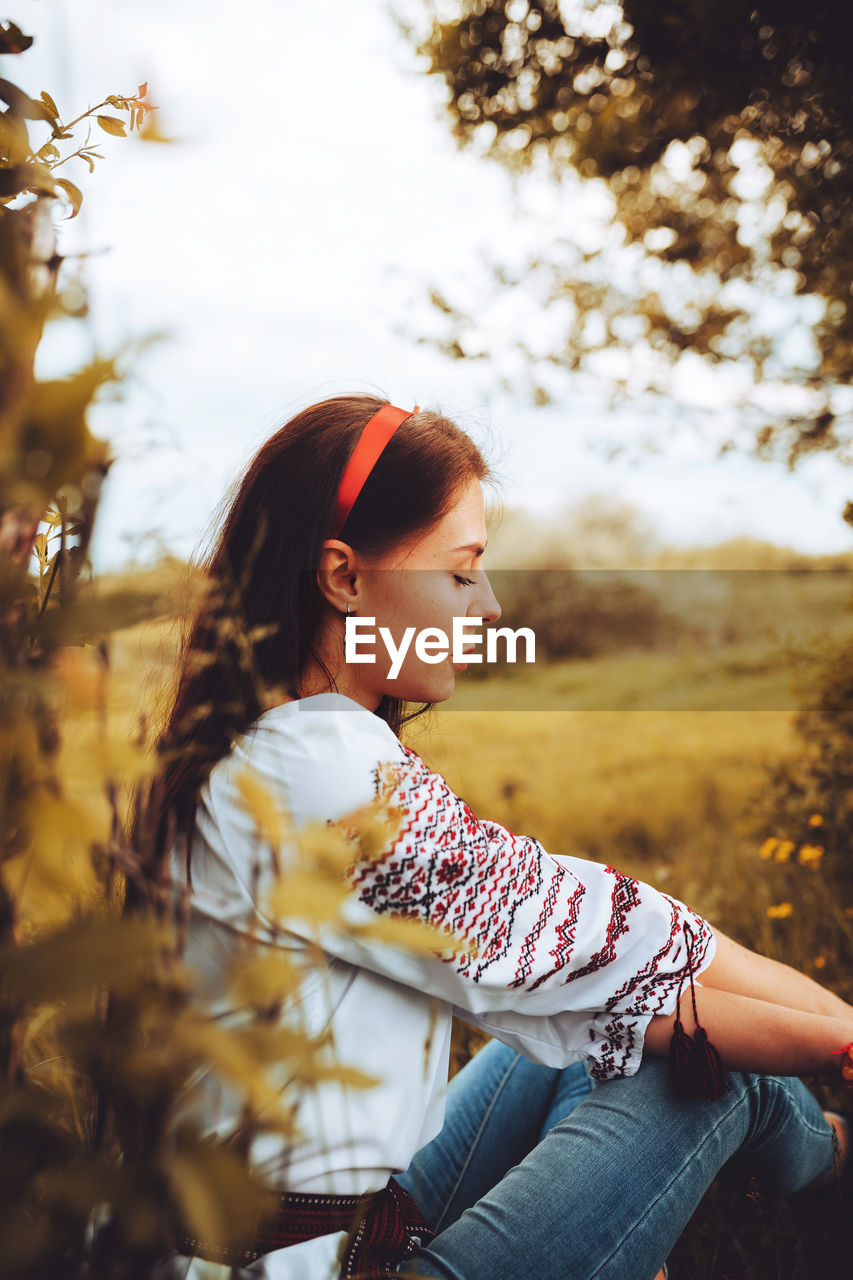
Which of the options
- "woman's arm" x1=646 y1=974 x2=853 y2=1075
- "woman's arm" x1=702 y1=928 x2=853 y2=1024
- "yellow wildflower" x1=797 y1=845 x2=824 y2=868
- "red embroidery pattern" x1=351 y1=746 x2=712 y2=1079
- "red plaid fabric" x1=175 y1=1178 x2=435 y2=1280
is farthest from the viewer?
"yellow wildflower" x1=797 y1=845 x2=824 y2=868

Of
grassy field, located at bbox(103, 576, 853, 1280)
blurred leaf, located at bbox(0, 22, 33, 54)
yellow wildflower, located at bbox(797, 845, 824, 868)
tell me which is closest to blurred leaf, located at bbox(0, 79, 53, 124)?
blurred leaf, located at bbox(0, 22, 33, 54)

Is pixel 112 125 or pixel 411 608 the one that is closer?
pixel 112 125

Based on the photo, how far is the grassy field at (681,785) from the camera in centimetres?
152

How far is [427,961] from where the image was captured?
1034 mm

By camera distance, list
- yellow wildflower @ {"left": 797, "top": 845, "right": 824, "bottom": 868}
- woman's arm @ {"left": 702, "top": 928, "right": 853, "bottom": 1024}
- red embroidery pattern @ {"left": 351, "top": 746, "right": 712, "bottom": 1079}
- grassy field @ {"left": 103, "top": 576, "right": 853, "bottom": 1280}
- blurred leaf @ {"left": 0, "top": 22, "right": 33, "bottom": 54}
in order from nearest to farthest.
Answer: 1. blurred leaf @ {"left": 0, "top": 22, "right": 33, "bottom": 54}
2. red embroidery pattern @ {"left": 351, "top": 746, "right": 712, "bottom": 1079}
3. woman's arm @ {"left": 702, "top": 928, "right": 853, "bottom": 1024}
4. grassy field @ {"left": 103, "top": 576, "right": 853, "bottom": 1280}
5. yellow wildflower @ {"left": 797, "top": 845, "right": 824, "bottom": 868}

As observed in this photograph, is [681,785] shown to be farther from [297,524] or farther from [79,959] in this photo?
[79,959]

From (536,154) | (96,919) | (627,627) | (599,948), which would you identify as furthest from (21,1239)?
(627,627)

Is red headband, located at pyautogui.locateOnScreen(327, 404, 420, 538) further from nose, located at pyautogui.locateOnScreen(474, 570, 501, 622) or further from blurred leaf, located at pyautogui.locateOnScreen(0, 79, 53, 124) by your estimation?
blurred leaf, located at pyautogui.locateOnScreen(0, 79, 53, 124)

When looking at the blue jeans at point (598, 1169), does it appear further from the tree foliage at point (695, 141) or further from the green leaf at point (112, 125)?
the tree foliage at point (695, 141)

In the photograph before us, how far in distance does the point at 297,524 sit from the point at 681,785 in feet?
11.0

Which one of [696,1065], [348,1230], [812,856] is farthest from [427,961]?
[812,856]

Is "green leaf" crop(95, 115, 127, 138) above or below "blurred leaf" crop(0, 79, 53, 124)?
above

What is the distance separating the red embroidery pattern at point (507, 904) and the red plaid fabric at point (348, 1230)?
29cm

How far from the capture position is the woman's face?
4.38 ft
